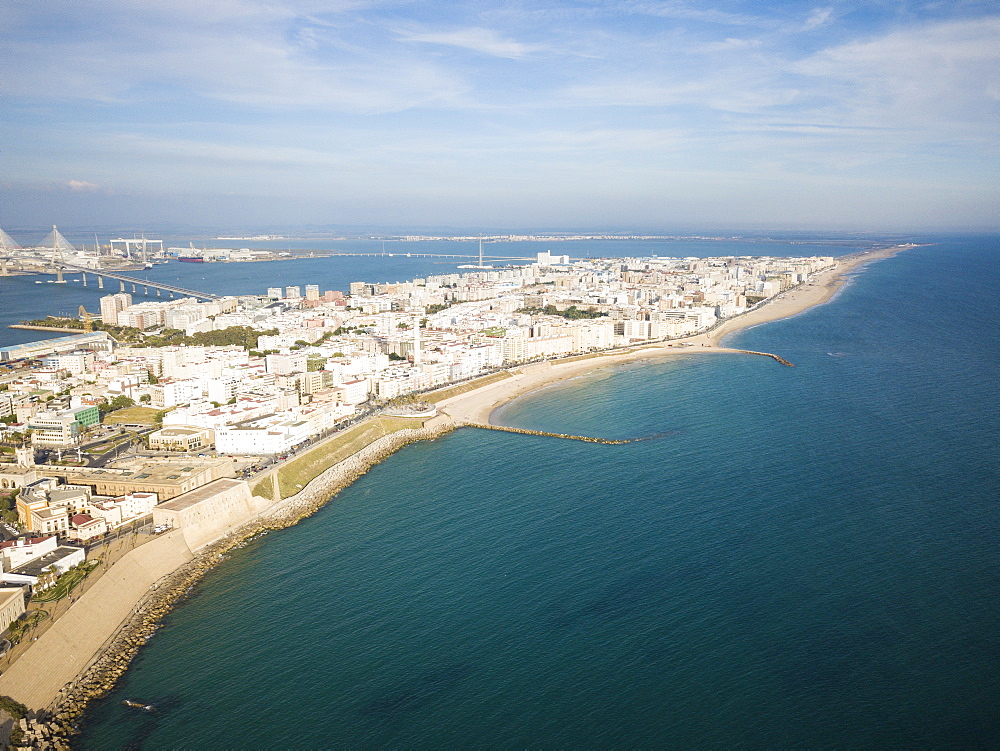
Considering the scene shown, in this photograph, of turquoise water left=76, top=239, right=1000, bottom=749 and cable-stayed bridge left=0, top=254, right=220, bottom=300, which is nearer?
turquoise water left=76, top=239, right=1000, bottom=749

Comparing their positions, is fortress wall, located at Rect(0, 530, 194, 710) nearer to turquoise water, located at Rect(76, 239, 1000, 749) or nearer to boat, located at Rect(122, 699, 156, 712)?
turquoise water, located at Rect(76, 239, 1000, 749)

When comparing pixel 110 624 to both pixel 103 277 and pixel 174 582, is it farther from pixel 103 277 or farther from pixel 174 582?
pixel 103 277

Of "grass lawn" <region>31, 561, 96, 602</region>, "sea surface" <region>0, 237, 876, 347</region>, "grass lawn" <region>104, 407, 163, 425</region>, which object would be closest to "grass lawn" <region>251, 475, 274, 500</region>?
"grass lawn" <region>31, 561, 96, 602</region>

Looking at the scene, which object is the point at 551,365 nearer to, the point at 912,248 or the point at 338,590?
the point at 338,590

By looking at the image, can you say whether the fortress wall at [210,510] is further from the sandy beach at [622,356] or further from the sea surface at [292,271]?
the sea surface at [292,271]

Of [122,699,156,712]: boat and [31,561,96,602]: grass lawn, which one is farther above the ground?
[31,561,96,602]: grass lawn

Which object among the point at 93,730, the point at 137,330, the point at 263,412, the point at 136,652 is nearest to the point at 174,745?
the point at 93,730

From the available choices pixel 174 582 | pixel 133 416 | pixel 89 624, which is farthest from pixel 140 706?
pixel 133 416
